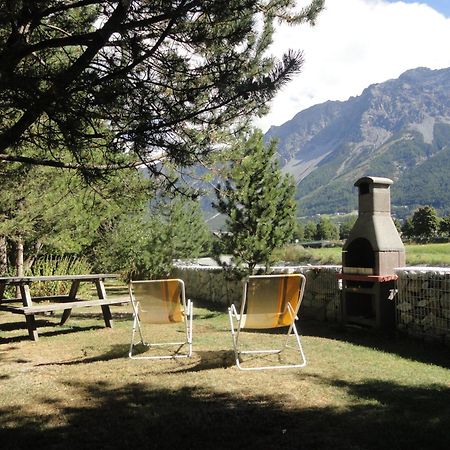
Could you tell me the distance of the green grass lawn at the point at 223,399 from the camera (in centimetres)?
267

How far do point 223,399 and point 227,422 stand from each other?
482mm

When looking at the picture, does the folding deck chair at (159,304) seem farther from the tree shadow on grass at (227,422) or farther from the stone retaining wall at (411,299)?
the stone retaining wall at (411,299)

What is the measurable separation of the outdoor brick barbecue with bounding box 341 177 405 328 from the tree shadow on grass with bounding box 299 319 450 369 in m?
0.17

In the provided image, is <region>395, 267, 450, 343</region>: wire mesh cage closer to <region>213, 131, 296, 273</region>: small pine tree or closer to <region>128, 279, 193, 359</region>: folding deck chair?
<region>128, 279, 193, 359</region>: folding deck chair

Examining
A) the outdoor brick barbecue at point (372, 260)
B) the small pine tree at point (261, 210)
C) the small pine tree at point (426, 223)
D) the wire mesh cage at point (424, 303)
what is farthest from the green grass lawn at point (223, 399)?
the small pine tree at point (426, 223)

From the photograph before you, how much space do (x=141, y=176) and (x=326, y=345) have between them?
298 centimetres

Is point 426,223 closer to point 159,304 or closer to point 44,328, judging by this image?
point 44,328

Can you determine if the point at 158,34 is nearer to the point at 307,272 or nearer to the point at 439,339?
the point at 439,339

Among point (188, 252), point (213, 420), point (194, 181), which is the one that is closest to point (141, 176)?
point (194, 181)

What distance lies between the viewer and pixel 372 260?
674cm

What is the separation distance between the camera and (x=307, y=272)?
797 cm

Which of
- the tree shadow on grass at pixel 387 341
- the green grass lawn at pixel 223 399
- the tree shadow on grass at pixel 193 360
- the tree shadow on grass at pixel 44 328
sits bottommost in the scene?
the tree shadow on grass at pixel 44 328

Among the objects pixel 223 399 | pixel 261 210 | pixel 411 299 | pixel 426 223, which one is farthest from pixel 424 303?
pixel 426 223

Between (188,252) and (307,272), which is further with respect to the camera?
(188,252)
